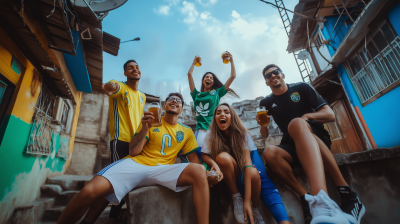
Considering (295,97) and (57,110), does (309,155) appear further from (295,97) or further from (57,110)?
(57,110)

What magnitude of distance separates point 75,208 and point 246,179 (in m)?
1.66

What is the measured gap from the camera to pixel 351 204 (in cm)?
158

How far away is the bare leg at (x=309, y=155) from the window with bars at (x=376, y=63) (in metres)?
5.22

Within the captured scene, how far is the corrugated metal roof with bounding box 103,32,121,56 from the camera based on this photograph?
5.37 m

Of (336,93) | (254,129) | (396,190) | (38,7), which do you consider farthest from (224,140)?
(254,129)

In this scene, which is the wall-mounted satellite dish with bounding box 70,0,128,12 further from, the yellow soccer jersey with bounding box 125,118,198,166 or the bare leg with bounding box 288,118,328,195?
the bare leg with bounding box 288,118,328,195

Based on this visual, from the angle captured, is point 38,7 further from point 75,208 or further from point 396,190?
point 396,190

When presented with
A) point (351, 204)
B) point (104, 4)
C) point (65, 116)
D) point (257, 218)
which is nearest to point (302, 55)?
point (104, 4)

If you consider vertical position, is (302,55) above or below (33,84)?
above

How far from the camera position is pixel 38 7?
109 inches

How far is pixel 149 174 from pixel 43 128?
3.89 metres

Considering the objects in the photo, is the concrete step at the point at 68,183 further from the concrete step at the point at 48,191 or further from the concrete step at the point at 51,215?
the concrete step at the point at 51,215

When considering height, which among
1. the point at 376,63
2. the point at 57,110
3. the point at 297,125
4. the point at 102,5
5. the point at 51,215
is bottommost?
the point at 51,215

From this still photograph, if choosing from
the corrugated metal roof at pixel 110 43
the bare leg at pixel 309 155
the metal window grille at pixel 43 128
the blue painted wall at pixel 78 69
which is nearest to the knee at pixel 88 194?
the bare leg at pixel 309 155
